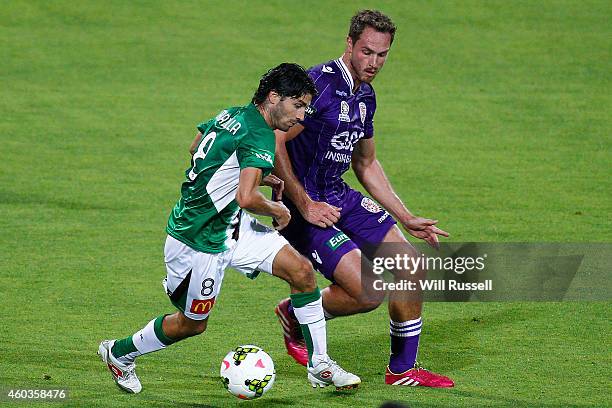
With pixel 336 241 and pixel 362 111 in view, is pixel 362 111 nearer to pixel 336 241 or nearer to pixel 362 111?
pixel 362 111

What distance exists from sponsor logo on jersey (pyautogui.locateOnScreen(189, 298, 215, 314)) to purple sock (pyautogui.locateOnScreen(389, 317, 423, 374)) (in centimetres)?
127

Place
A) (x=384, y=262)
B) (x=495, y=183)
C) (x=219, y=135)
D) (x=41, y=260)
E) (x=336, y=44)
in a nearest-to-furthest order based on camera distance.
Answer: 1. (x=219, y=135)
2. (x=384, y=262)
3. (x=41, y=260)
4. (x=495, y=183)
5. (x=336, y=44)

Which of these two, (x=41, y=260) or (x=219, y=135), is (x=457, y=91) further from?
(x=219, y=135)

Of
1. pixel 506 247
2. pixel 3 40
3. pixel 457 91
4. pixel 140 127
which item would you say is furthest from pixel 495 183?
pixel 3 40

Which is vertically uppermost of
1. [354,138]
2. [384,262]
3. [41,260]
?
[354,138]

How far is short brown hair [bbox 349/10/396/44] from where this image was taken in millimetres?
7469

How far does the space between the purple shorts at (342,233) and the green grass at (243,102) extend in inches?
31.3

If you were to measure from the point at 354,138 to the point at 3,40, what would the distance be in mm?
11768

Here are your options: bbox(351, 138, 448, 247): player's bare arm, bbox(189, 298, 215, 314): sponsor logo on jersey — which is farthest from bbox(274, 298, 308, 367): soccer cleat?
bbox(189, 298, 215, 314): sponsor logo on jersey

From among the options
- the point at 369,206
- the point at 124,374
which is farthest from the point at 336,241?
the point at 124,374

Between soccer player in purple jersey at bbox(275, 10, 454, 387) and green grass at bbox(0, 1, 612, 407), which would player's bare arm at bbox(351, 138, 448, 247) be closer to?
soccer player in purple jersey at bbox(275, 10, 454, 387)

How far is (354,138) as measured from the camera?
25.3ft

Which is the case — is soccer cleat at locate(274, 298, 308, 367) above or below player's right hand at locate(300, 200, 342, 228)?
below

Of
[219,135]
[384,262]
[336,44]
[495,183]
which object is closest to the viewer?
[219,135]
